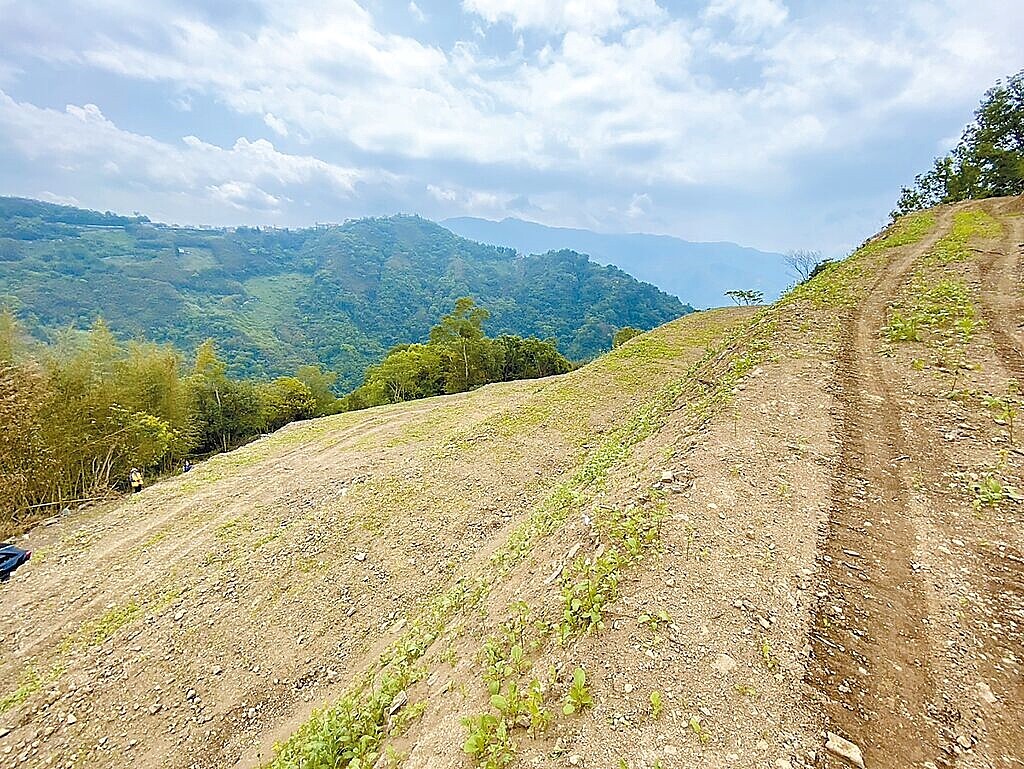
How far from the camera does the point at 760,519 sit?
418cm

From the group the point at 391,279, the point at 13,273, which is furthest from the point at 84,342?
the point at 391,279

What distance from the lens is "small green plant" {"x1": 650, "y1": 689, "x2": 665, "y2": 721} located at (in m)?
2.72

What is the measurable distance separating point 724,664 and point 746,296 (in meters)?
23.8

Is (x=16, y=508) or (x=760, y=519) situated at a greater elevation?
(x=760, y=519)

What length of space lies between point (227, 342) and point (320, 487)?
3521 inches

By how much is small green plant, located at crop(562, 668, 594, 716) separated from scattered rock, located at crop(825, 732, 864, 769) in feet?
3.94

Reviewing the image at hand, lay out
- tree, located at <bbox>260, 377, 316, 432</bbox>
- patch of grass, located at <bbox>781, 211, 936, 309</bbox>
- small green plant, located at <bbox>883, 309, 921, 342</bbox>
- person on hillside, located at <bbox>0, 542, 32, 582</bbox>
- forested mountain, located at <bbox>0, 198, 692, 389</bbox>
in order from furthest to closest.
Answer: forested mountain, located at <bbox>0, 198, 692, 389</bbox>
tree, located at <bbox>260, 377, 316, 432</bbox>
patch of grass, located at <bbox>781, 211, 936, 309</bbox>
person on hillside, located at <bbox>0, 542, 32, 582</bbox>
small green plant, located at <bbox>883, 309, 921, 342</bbox>

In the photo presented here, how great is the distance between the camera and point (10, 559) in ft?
32.8

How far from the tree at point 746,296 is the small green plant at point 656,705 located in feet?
75.4

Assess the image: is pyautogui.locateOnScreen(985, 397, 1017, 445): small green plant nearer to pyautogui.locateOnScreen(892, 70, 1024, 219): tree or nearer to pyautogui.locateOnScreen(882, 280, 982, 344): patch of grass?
pyautogui.locateOnScreen(882, 280, 982, 344): patch of grass

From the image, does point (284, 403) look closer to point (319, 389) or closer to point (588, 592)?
point (319, 389)

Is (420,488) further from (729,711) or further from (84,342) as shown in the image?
(84,342)

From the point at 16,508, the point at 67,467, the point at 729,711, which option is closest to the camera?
the point at 729,711

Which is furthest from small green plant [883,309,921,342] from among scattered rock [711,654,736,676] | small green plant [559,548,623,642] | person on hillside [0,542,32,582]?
person on hillside [0,542,32,582]
